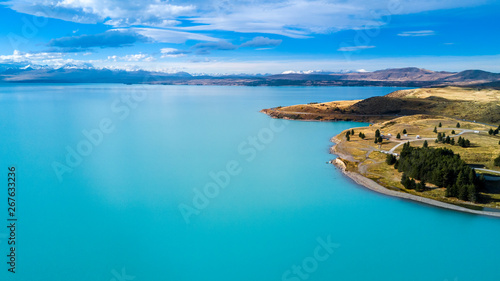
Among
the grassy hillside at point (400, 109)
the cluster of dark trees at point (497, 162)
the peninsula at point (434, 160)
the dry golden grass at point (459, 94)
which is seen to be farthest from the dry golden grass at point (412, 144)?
the dry golden grass at point (459, 94)

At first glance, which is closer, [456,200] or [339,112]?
[456,200]

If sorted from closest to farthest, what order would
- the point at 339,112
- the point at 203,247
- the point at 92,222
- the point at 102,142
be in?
the point at 203,247 < the point at 92,222 < the point at 102,142 < the point at 339,112

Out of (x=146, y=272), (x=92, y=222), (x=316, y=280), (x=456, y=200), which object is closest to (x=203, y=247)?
(x=146, y=272)

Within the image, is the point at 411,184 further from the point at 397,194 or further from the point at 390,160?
the point at 390,160

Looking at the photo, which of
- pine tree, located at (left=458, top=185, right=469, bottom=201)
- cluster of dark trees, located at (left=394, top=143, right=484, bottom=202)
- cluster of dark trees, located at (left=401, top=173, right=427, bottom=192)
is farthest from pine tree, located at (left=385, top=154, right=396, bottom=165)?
pine tree, located at (left=458, top=185, right=469, bottom=201)

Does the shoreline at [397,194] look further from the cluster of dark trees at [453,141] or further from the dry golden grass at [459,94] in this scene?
the dry golden grass at [459,94]

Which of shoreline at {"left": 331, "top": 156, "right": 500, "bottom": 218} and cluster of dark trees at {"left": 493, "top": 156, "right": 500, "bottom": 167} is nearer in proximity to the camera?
shoreline at {"left": 331, "top": 156, "right": 500, "bottom": 218}

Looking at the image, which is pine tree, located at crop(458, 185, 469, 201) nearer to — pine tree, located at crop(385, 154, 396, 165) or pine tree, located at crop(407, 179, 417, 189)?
pine tree, located at crop(407, 179, 417, 189)


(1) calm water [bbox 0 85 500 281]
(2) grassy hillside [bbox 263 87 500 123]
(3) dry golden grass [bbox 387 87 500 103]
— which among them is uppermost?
(3) dry golden grass [bbox 387 87 500 103]

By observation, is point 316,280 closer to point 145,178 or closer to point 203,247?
point 203,247
